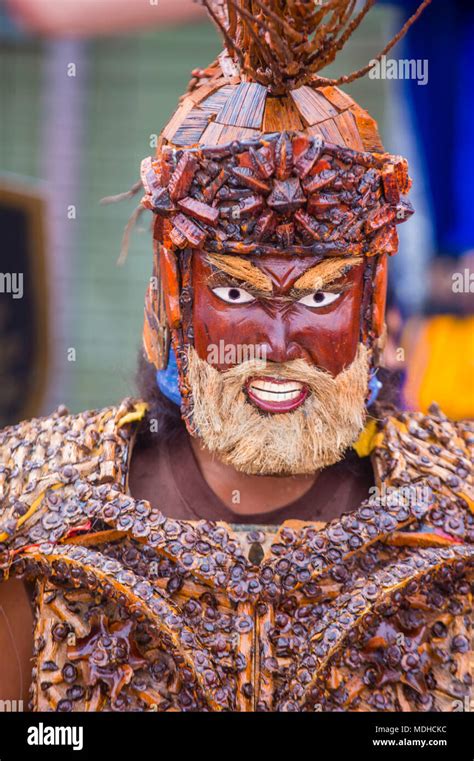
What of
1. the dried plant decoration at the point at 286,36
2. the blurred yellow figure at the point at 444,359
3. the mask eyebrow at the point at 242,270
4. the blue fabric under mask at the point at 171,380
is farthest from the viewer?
the blurred yellow figure at the point at 444,359

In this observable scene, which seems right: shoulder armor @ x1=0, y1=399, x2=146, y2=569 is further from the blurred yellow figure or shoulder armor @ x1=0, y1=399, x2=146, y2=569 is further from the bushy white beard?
the blurred yellow figure

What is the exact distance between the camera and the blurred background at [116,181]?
4.88 m

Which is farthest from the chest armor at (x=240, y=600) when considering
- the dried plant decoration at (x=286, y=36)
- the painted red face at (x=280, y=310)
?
the dried plant decoration at (x=286, y=36)

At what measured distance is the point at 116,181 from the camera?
5.13m

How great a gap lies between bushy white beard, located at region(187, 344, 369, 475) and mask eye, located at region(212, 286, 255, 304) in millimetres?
169

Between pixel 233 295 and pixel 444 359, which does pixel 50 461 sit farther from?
pixel 444 359

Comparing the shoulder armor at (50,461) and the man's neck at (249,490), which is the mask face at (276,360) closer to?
the man's neck at (249,490)

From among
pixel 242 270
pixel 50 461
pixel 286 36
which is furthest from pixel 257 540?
pixel 286 36

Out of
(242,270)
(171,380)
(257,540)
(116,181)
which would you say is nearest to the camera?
(242,270)

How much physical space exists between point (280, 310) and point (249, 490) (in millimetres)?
612

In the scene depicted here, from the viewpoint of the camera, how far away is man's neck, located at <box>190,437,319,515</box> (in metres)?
3.04

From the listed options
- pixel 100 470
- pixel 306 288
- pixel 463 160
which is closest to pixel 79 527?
pixel 100 470

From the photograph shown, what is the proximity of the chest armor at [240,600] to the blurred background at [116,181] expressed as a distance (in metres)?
2.05
